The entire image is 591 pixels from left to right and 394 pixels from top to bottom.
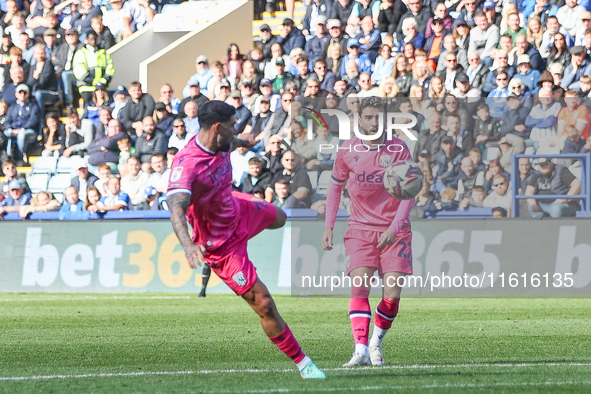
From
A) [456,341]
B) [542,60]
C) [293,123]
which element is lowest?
[456,341]

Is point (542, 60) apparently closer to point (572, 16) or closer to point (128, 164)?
point (572, 16)

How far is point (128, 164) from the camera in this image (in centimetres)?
1872

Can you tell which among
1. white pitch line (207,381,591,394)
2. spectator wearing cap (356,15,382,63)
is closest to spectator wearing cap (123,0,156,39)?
spectator wearing cap (356,15,382,63)

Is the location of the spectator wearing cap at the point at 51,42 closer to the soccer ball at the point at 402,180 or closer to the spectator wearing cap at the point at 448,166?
the spectator wearing cap at the point at 448,166

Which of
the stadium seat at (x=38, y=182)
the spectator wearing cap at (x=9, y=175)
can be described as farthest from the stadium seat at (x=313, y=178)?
the stadium seat at (x=38, y=182)

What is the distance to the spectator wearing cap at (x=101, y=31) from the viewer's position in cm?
2362

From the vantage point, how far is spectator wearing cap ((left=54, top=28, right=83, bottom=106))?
2272cm

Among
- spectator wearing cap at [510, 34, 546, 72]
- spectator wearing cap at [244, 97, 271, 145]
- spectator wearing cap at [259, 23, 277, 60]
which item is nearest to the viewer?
spectator wearing cap at [510, 34, 546, 72]

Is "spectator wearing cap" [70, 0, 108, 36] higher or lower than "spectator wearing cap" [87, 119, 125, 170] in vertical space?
higher

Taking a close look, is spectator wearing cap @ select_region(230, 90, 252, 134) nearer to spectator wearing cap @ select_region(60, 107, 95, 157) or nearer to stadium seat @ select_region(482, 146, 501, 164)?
spectator wearing cap @ select_region(60, 107, 95, 157)

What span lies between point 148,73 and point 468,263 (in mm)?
11185

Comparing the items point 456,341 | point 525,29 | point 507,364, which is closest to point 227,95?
point 525,29

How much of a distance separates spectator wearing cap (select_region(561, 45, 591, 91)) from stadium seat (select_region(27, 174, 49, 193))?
35.4 feet

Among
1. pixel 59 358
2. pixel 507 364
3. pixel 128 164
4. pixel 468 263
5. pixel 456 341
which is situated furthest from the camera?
pixel 128 164
